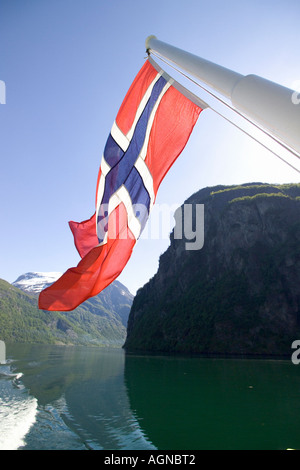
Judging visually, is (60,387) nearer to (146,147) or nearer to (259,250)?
(146,147)

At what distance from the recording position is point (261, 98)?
290cm

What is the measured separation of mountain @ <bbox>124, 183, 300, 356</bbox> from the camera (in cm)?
8019

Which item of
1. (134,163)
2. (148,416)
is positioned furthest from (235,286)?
(134,163)

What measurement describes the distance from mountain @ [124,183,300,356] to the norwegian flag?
7646cm

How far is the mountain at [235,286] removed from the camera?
80188 mm

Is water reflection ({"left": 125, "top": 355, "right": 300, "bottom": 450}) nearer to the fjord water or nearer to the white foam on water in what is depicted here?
the fjord water

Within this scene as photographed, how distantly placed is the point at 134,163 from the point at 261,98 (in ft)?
11.8

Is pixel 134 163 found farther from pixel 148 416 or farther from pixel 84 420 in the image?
pixel 148 416

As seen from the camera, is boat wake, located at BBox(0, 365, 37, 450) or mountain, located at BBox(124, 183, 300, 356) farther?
mountain, located at BBox(124, 183, 300, 356)

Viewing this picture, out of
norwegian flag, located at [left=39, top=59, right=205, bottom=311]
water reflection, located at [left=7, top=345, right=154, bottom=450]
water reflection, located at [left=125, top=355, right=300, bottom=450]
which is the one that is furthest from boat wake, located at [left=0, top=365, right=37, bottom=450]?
norwegian flag, located at [left=39, top=59, right=205, bottom=311]

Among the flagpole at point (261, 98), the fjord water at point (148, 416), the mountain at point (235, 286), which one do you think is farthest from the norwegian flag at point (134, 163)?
the mountain at point (235, 286)

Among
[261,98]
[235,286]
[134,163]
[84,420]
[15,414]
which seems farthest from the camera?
[235,286]

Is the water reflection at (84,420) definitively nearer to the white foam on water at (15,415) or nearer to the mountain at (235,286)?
the white foam on water at (15,415)
